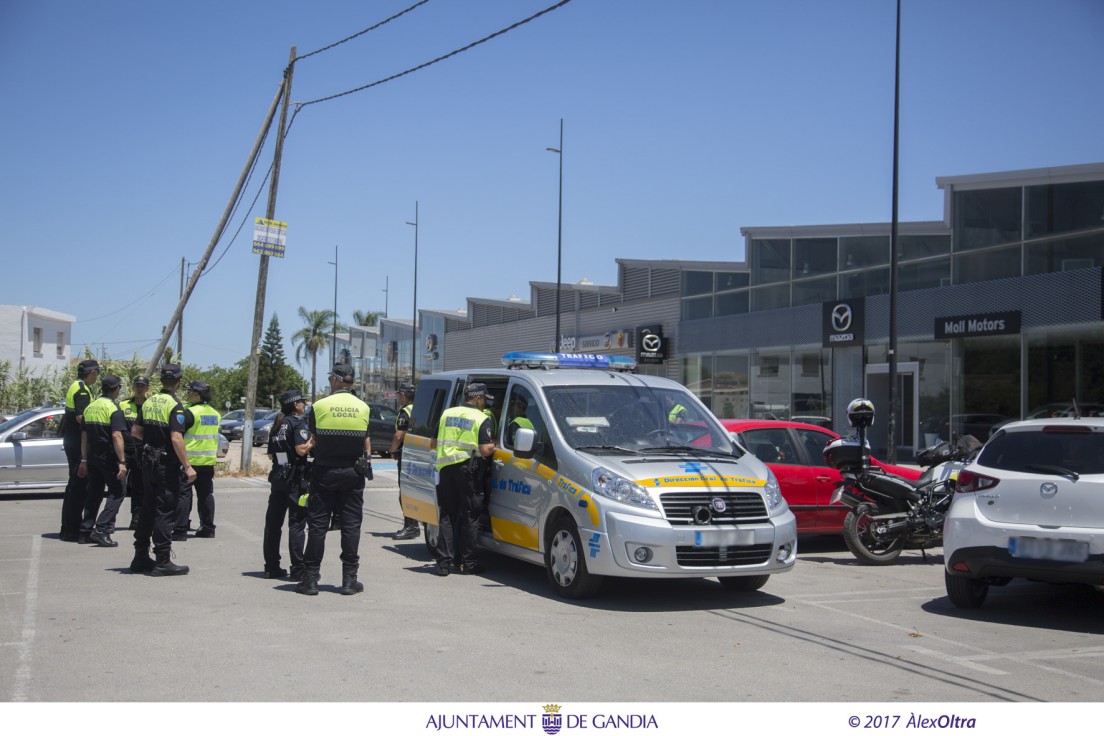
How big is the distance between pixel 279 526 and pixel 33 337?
193 feet

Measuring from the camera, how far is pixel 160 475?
9.20 metres

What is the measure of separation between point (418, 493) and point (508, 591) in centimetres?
214

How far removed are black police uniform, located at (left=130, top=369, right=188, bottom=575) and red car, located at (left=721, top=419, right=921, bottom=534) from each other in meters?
5.63

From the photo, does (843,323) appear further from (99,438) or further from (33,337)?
(33,337)

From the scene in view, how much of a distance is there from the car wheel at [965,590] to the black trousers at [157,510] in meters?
6.75

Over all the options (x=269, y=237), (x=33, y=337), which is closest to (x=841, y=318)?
(x=269, y=237)

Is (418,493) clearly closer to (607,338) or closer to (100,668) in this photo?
(100,668)

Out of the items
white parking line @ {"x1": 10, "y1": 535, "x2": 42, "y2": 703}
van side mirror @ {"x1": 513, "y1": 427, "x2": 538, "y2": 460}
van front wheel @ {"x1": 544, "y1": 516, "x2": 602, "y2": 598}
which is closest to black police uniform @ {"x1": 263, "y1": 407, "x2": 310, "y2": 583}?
van side mirror @ {"x1": 513, "y1": 427, "x2": 538, "y2": 460}

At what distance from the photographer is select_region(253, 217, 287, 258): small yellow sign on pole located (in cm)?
2208

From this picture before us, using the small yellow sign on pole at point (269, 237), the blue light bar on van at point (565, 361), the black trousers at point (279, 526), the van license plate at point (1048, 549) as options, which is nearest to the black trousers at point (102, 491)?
the black trousers at point (279, 526)

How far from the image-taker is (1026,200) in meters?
22.8

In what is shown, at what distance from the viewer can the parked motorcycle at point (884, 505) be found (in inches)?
412

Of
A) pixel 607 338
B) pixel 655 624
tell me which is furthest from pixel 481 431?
pixel 607 338

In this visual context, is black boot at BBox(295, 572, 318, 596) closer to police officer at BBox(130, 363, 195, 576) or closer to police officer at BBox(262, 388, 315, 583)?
police officer at BBox(262, 388, 315, 583)
